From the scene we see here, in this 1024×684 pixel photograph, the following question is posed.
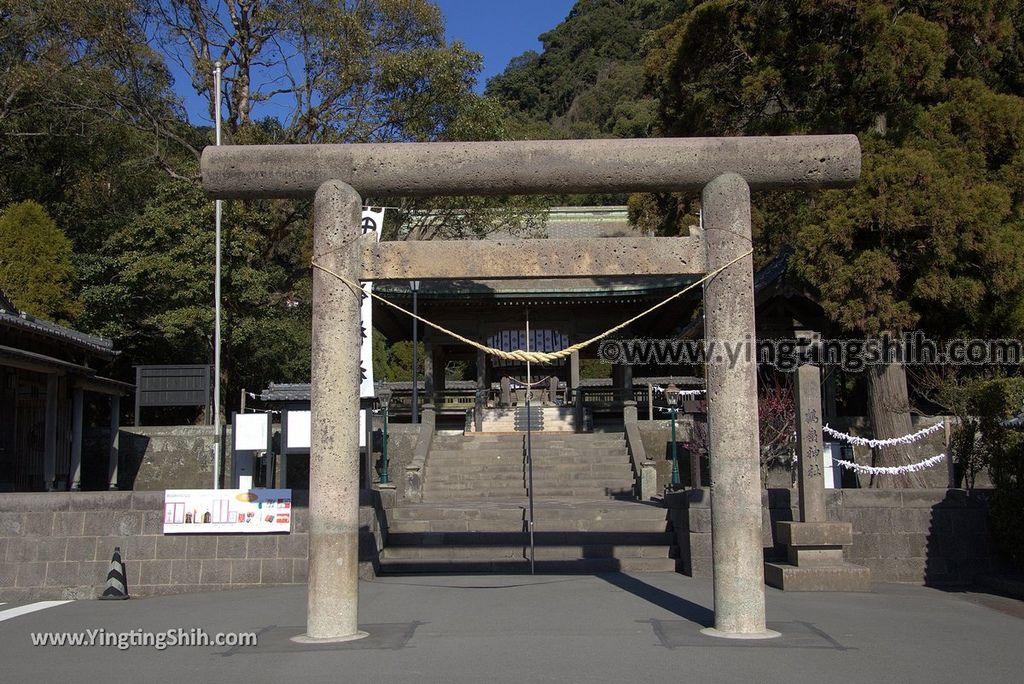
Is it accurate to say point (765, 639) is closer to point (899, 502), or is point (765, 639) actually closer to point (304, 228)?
point (899, 502)

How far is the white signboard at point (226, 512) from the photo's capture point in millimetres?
10742

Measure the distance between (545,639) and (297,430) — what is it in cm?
920

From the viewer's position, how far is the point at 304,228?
32.0 meters

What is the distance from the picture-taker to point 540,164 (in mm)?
7754

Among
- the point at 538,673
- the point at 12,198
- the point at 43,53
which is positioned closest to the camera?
the point at 538,673

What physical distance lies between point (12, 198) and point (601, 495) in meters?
22.0

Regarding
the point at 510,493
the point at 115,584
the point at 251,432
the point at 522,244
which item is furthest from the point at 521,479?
the point at 522,244

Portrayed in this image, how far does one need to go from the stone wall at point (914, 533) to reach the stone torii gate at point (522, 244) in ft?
14.6

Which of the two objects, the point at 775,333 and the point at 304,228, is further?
the point at 304,228

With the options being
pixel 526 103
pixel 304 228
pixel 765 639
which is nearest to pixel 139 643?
pixel 765 639

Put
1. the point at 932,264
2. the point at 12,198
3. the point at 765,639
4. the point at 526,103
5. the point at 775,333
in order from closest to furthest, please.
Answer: the point at 765,639
the point at 932,264
the point at 775,333
the point at 12,198
the point at 526,103

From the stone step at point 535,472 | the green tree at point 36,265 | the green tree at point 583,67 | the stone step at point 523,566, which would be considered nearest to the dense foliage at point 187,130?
the green tree at point 36,265

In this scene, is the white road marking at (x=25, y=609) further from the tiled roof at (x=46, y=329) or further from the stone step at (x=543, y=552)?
the tiled roof at (x=46, y=329)

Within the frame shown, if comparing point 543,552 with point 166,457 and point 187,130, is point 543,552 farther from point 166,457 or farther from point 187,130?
point 187,130
